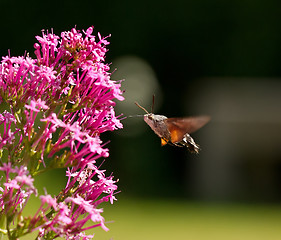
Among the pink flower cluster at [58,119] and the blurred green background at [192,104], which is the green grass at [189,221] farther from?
the pink flower cluster at [58,119]

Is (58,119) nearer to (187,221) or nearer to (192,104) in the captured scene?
(187,221)

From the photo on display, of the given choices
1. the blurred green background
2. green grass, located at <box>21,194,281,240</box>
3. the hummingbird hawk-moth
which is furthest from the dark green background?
the hummingbird hawk-moth

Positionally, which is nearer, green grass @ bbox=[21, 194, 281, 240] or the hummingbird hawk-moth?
the hummingbird hawk-moth

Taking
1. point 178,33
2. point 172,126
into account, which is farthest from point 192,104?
point 172,126

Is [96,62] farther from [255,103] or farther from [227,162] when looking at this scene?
[255,103]

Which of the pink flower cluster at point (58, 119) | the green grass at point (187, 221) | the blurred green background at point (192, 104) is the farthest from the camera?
the blurred green background at point (192, 104)

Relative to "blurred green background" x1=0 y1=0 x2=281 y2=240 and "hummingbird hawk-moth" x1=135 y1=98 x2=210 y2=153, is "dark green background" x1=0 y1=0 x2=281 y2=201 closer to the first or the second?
"blurred green background" x1=0 y1=0 x2=281 y2=240

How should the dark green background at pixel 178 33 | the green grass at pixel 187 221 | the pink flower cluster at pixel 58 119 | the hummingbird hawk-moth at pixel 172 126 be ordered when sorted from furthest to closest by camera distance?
the dark green background at pixel 178 33
the green grass at pixel 187 221
the hummingbird hawk-moth at pixel 172 126
the pink flower cluster at pixel 58 119

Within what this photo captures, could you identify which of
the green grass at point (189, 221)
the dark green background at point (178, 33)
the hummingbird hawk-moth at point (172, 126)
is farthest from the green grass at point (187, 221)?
the hummingbird hawk-moth at point (172, 126)
